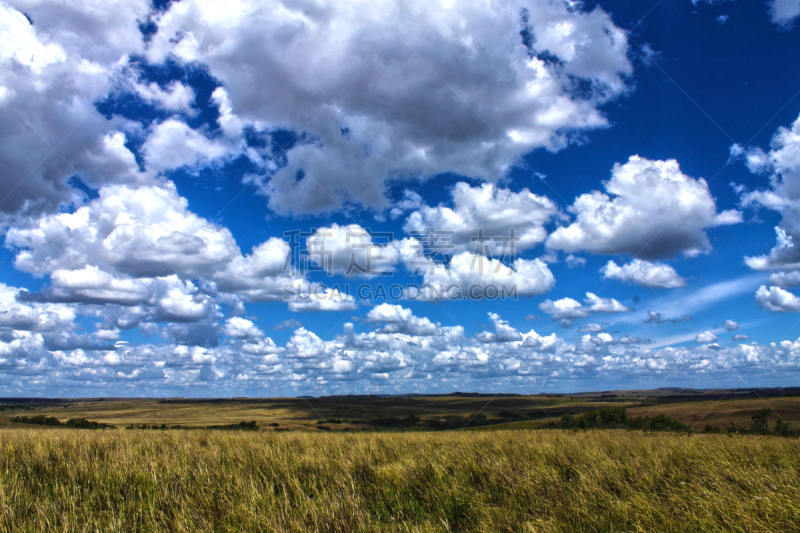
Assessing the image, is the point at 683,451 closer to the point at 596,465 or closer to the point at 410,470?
the point at 596,465

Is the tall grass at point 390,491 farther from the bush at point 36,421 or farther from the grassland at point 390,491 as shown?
the bush at point 36,421

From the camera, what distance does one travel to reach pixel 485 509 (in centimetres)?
516

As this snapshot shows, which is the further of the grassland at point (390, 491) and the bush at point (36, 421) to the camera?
the bush at point (36, 421)

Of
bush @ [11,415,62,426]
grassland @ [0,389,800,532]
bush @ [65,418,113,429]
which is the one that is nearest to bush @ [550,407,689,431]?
grassland @ [0,389,800,532]

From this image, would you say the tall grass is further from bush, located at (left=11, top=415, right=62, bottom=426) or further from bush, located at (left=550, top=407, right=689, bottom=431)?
bush, located at (left=11, top=415, right=62, bottom=426)

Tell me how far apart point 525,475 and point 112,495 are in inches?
238

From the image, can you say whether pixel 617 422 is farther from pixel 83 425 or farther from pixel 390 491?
pixel 83 425

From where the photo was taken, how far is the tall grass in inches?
189

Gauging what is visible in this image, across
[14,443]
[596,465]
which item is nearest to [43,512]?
[14,443]

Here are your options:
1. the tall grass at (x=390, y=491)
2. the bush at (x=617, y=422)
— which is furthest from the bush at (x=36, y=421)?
the bush at (x=617, y=422)

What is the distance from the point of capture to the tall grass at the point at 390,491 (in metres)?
4.80

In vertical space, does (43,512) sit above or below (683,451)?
above

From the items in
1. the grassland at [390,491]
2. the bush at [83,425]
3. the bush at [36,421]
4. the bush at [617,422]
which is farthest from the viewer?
the bush at [36,421]

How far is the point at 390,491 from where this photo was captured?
625 centimetres
